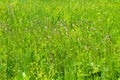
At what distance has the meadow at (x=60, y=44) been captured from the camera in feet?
12.1

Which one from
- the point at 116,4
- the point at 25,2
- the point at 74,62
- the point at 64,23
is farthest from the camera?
the point at 25,2

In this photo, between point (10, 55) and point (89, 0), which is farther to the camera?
point (89, 0)

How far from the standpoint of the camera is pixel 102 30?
17.0ft

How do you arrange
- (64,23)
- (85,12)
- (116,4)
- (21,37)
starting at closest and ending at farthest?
(21,37), (64,23), (85,12), (116,4)

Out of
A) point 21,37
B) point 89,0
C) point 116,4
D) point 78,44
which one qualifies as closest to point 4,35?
point 21,37

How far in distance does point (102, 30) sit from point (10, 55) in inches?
66.9

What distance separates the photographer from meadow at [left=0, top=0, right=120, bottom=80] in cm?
368

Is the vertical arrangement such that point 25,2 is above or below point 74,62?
above

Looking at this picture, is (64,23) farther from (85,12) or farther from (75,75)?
(75,75)

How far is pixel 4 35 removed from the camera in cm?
487

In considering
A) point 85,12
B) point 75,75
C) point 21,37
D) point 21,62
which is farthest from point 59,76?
point 85,12

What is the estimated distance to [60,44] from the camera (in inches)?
170

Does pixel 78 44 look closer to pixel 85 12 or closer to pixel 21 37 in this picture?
pixel 21 37

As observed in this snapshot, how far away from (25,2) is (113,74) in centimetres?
474
